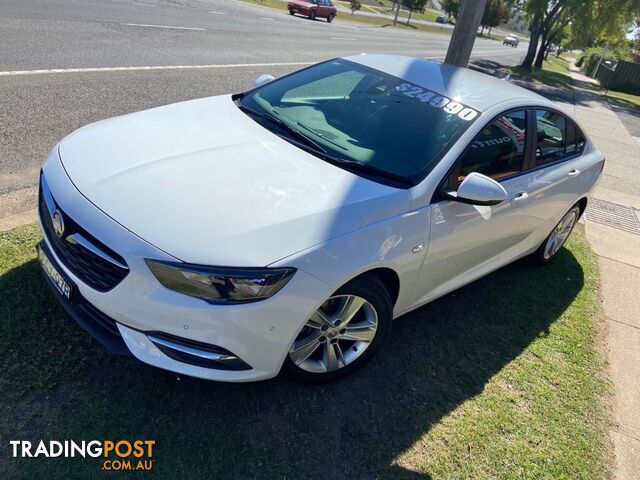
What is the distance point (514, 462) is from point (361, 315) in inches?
44.8

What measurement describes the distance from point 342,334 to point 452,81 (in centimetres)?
209

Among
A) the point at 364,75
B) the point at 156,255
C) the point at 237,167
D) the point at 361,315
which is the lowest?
the point at 361,315

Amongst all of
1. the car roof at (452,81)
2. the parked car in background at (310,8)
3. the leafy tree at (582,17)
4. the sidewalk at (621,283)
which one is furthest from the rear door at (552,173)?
the leafy tree at (582,17)

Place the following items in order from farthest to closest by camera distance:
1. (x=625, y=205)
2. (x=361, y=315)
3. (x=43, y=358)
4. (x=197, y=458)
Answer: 1. (x=625, y=205)
2. (x=361, y=315)
3. (x=43, y=358)
4. (x=197, y=458)

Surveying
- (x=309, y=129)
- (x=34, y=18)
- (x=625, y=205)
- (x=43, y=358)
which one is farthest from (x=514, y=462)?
(x=34, y=18)

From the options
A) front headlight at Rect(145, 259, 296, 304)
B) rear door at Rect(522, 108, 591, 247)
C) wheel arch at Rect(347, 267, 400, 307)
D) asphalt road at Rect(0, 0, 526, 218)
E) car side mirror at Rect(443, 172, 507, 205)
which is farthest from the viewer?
asphalt road at Rect(0, 0, 526, 218)

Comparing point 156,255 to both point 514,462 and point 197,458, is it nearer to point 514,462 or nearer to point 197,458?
point 197,458

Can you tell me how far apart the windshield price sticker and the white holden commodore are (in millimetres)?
14

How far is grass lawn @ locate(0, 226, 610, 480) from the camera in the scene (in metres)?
2.39

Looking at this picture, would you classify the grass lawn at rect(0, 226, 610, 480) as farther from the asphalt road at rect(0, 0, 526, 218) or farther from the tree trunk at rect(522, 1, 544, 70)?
the tree trunk at rect(522, 1, 544, 70)

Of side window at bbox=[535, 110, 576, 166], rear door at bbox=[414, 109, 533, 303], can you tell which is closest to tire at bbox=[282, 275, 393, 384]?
rear door at bbox=[414, 109, 533, 303]

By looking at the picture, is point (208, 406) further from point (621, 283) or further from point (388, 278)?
point (621, 283)

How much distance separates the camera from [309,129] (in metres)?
3.29

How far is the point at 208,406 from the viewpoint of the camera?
2604mm
